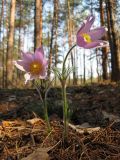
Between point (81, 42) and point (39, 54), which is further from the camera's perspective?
point (39, 54)

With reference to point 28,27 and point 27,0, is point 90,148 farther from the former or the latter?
point 28,27

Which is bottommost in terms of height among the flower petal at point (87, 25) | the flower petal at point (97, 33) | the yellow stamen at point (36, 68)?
the yellow stamen at point (36, 68)

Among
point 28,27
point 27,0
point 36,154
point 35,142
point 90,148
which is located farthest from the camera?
point 28,27

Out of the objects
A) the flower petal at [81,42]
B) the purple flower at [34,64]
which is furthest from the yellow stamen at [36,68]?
the flower petal at [81,42]

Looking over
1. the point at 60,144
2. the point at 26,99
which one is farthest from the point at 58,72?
the point at 26,99

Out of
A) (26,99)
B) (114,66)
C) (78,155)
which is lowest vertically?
(78,155)

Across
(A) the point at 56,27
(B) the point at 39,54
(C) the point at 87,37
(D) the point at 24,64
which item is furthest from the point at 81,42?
(A) the point at 56,27

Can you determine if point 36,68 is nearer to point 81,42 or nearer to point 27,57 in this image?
point 27,57

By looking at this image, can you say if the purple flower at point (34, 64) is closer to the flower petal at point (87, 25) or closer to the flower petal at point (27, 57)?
the flower petal at point (27, 57)
